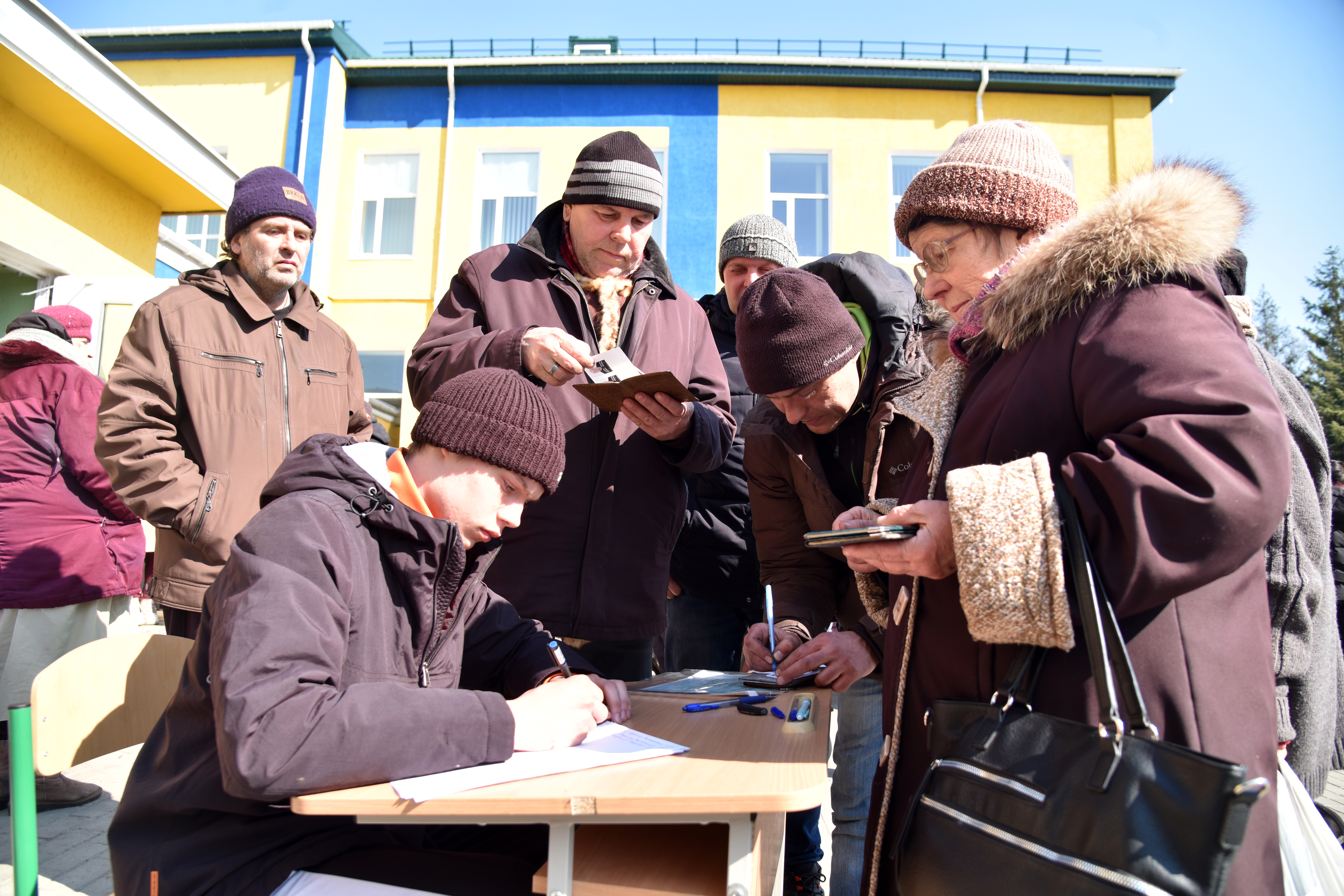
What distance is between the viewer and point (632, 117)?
1201 cm

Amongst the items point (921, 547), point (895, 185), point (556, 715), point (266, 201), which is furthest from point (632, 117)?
point (921, 547)

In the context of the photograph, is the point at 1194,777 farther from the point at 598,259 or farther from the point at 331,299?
the point at 331,299

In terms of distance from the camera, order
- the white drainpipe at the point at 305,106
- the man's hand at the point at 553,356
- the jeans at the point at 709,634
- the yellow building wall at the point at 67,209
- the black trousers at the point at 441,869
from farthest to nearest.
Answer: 1. the white drainpipe at the point at 305,106
2. the yellow building wall at the point at 67,209
3. the jeans at the point at 709,634
4. the man's hand at the point at 553,356
5. the black trousers at the point at 441,869

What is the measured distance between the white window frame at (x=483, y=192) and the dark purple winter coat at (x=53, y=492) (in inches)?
335

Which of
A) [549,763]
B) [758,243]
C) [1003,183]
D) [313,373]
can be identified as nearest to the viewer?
[549,763]

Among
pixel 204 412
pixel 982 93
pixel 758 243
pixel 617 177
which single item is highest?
pixel 982 93

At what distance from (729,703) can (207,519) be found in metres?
1.87

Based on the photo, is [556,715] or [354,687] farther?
[556,715]

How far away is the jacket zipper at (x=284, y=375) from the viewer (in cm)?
308

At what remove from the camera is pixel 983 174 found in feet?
5.41

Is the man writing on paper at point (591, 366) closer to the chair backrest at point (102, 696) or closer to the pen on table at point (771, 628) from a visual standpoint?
the pen on table at point (771, 628)

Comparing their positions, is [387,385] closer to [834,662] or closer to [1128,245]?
[834,662]

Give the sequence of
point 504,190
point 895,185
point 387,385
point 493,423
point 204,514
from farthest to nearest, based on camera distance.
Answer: point 504,190 → point 895,185 → point 387,385 → point 204,514 → point 493,423

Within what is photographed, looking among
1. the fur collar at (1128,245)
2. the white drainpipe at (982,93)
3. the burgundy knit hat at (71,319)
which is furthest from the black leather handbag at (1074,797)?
the white drainpipe at (982,93)
